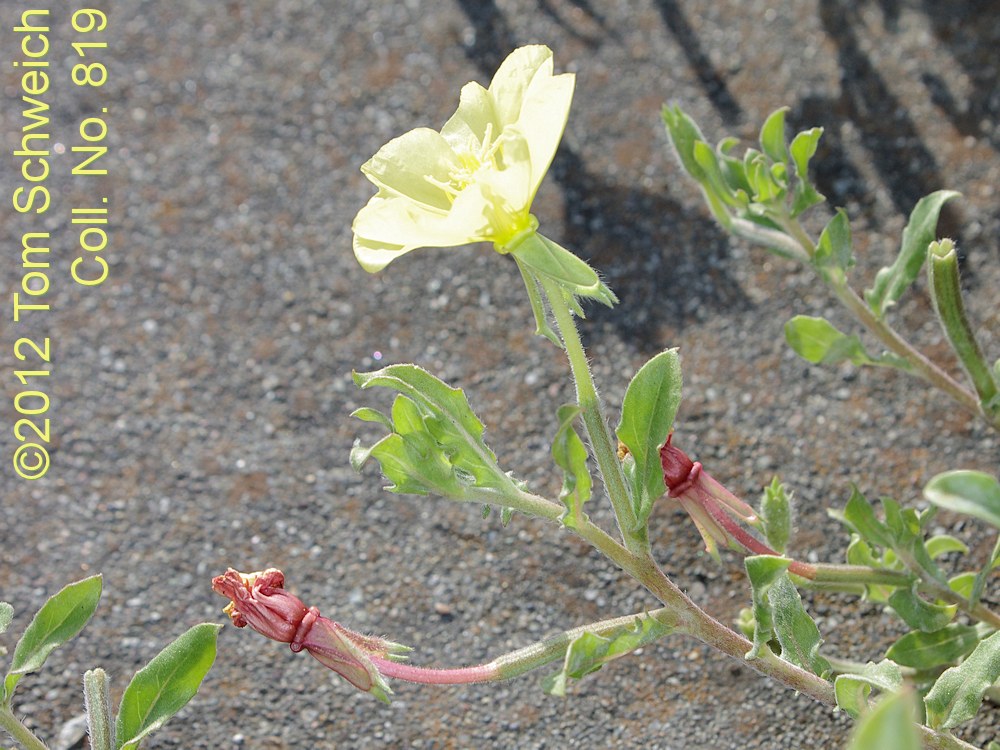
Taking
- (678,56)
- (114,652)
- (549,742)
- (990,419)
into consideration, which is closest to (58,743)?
(114,652)

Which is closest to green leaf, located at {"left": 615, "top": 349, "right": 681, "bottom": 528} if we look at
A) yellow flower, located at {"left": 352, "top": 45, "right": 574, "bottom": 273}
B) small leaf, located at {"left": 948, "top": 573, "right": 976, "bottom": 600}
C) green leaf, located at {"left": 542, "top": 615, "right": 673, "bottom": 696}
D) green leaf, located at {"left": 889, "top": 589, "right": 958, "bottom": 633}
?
green leaf, located at {"left": 542, "top": 615, "right": 673, "bottom": 696}

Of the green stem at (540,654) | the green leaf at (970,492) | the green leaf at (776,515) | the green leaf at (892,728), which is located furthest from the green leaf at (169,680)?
the green leaf at (892,728)

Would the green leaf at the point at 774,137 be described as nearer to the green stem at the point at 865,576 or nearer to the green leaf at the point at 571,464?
the green stem at the point at 865,576

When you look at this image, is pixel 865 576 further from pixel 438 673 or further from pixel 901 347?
pixel 438 673

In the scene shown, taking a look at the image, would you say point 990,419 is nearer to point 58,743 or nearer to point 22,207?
point 58,743

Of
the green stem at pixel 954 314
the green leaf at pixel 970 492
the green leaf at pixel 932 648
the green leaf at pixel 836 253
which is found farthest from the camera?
the green leaf at pixel 836 253

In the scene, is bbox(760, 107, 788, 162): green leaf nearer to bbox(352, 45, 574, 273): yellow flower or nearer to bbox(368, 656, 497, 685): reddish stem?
bbox(352, 45, 574, 273): yellow flower

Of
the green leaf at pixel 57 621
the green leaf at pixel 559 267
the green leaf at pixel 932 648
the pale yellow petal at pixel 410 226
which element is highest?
the pale yellow petal at pixel 410 226
